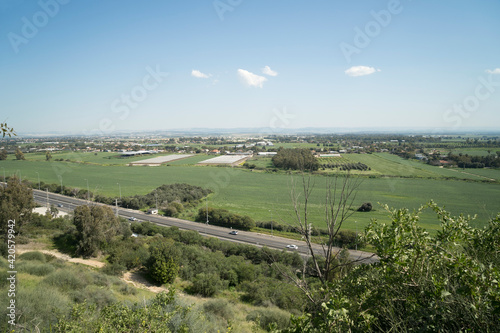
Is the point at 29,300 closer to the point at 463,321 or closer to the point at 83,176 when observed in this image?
the point at 463,321

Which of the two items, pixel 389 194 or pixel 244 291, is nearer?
pixel 244 291

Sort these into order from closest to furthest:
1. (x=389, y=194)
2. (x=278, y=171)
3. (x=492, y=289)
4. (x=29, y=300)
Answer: (x=492, y=289), (x=29, y=300), (x=389, y=194), (x=278, y=171)

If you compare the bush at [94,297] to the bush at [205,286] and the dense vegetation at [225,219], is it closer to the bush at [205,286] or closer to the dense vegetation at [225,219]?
the bush at [205,286]

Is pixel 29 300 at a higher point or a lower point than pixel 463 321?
lower

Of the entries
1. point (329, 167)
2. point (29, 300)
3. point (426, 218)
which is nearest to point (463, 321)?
point (29, 300)

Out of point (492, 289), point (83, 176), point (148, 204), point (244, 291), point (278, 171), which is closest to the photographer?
point (492, 289)

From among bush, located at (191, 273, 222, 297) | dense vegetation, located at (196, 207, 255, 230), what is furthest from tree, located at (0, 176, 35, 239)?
dense vegetation, located at (196, 207, 255, 230)

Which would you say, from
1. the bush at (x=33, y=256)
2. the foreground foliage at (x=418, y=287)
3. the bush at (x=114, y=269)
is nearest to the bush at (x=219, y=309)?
the bush at (x=114, y=269)
